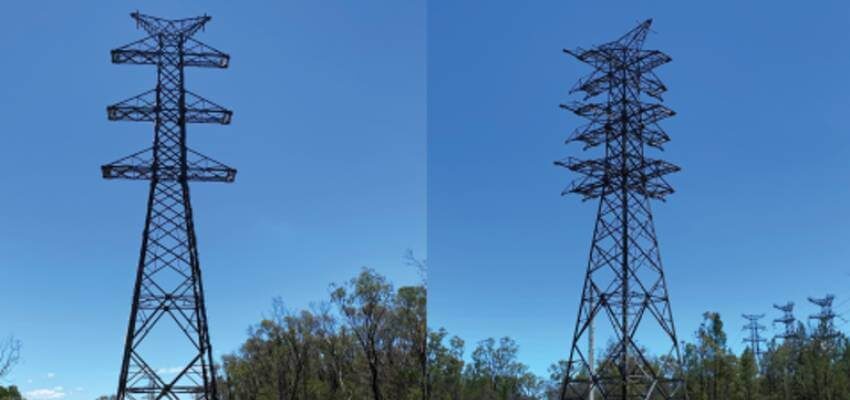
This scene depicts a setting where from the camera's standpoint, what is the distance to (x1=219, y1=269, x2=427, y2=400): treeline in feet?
71.1

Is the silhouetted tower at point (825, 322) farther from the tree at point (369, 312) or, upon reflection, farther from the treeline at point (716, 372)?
the tree at point (369, 312)

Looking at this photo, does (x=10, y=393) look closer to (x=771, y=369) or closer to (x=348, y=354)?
(x=348, y=354)

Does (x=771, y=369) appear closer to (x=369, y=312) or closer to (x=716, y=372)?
(x=716, y=372)

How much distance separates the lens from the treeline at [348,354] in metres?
21.7

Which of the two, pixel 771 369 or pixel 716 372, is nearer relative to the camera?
pixel 716 372

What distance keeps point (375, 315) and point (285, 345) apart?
23.3 feet

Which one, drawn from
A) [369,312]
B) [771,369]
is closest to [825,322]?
[771,369]

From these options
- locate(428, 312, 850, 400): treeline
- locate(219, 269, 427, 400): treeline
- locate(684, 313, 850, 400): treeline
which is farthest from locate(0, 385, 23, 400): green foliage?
locate(684, 313, 850, 400): treeline

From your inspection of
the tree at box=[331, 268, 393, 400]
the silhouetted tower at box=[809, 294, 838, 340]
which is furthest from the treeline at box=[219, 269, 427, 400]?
the silhouetted tower at box=[809, 294, 838, 340]

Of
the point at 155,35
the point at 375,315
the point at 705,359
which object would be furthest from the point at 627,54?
the point at 705,359

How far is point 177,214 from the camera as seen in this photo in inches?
420

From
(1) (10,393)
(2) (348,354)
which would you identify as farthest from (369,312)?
(1) (10,393)

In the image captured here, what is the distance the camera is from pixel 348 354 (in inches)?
984

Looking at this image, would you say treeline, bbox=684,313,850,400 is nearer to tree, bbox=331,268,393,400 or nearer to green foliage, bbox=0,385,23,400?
tree, bbox=331,268,393,400
